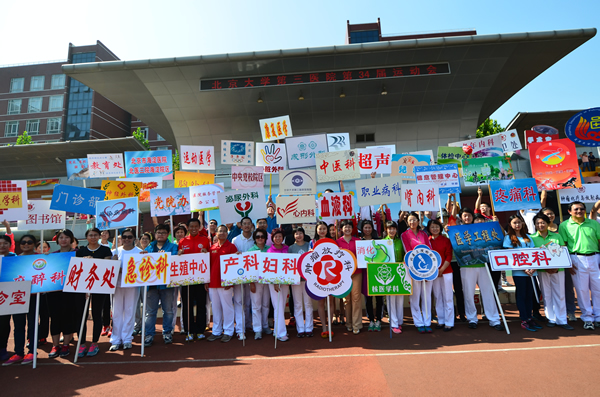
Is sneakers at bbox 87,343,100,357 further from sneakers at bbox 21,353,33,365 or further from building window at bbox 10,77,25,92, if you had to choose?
building window at bbox 10,77,25,92

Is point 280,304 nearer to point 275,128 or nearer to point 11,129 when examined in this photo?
point 275,128

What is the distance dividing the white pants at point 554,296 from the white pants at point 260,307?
4478 millimetres

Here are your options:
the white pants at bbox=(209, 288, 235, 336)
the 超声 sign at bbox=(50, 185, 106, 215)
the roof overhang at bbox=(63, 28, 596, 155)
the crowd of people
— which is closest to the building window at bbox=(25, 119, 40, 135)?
the roof overhang at bbox=(63, 28, 596, 155)

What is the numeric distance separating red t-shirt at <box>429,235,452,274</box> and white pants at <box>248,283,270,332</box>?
286 cm

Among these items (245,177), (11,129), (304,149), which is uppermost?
(11,129)

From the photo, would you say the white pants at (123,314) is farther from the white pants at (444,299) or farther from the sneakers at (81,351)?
the white pants at (444,299)

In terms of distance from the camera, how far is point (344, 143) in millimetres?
8852

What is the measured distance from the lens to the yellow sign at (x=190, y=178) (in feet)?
26.1

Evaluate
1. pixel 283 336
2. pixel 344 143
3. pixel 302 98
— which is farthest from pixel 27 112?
pixel 283 336

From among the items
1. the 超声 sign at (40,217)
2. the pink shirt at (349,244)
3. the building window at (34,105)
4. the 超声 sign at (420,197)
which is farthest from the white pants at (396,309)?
the building window at (34,105)

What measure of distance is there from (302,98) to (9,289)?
43.7 ft

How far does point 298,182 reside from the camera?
689 centimetres

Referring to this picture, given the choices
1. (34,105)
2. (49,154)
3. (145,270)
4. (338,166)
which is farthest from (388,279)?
(34,105)

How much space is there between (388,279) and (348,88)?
12.4 m
